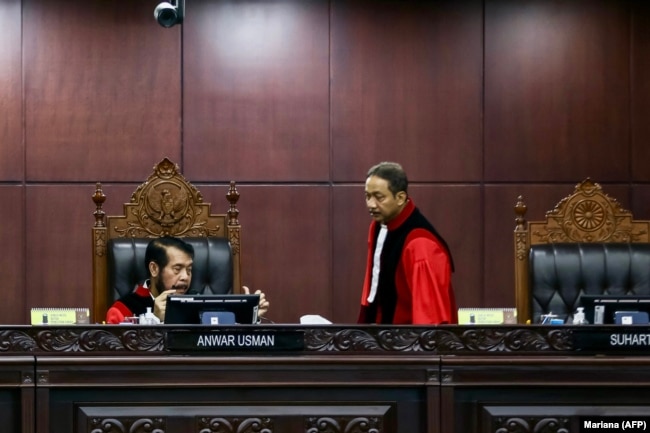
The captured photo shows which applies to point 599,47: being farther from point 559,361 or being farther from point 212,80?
point 559,361

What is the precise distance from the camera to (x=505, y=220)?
657 cm

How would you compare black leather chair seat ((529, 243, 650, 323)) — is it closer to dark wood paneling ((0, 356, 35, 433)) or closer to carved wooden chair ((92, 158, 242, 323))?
carved wooden chair ((92, 158, 242, 323))

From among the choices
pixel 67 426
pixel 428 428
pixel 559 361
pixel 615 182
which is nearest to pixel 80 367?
pixel 67 426

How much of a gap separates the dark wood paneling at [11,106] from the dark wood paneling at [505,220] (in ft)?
8.86

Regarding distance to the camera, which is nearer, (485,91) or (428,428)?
(428,428)

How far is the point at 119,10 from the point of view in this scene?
6.44 m

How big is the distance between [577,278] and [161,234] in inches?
73.0

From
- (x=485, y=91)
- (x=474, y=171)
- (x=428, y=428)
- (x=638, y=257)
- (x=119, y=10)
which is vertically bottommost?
(x=428, y=428)

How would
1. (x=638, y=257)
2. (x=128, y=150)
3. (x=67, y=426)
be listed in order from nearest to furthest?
1. (x=67, y=426)
2. (x=638, y=257)
3. (x=128, y=150)

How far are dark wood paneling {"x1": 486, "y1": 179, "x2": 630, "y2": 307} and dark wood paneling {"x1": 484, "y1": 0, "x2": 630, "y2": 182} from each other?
7 cm

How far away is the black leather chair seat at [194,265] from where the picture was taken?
15.9ft

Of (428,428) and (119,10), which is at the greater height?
(119,10)

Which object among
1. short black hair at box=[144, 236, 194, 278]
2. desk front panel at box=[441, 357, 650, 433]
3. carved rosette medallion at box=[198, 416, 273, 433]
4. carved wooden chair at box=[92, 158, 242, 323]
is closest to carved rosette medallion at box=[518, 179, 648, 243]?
carved wooden chair at box=[92, 158, 242, 323]

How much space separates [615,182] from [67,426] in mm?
4217
